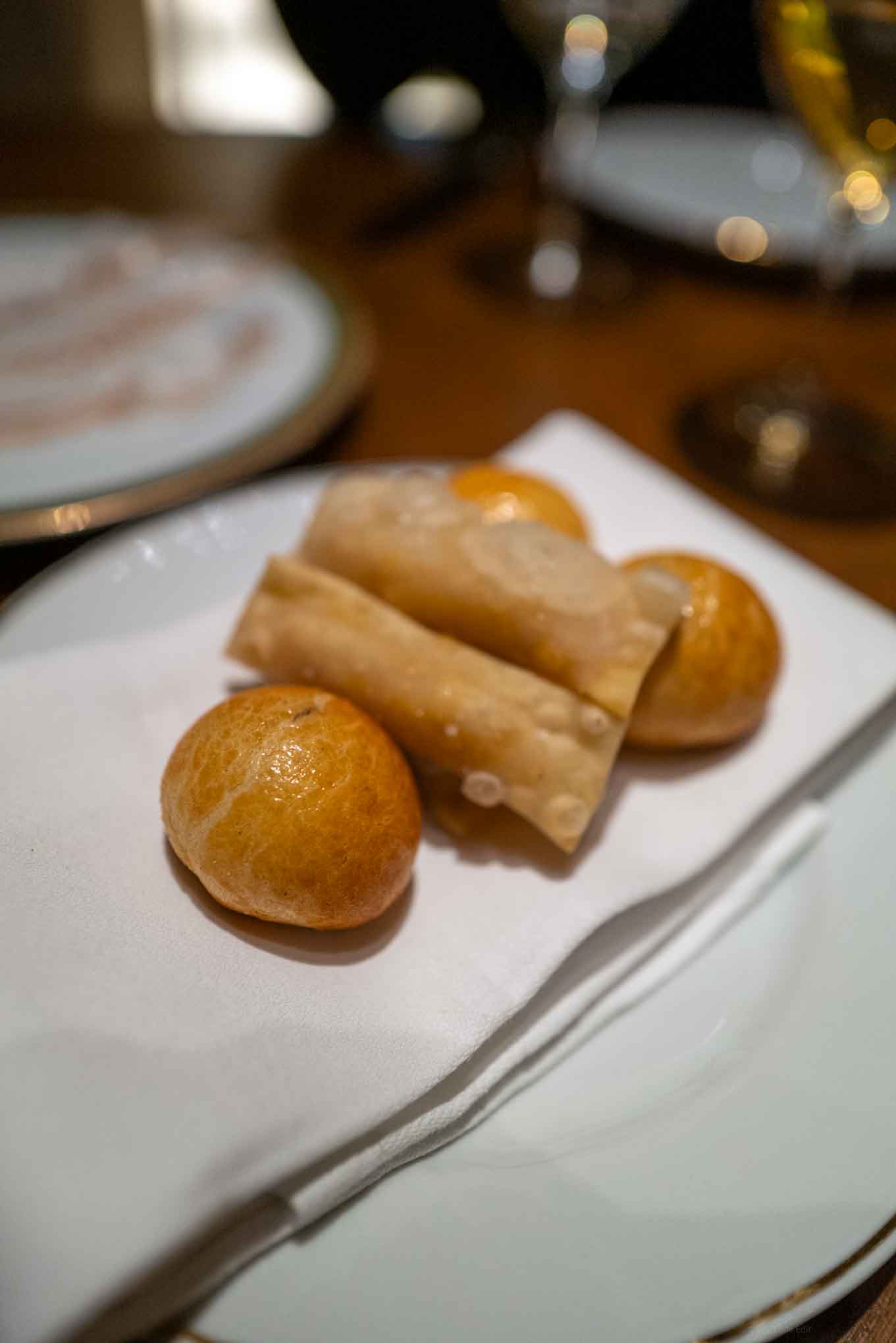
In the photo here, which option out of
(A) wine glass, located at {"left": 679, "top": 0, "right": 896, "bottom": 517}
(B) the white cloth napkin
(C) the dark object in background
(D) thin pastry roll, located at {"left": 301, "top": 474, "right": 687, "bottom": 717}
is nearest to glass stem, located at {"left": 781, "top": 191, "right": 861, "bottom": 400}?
(A) wine glass, located at {"left": 679, "top": 0, "right": 896, "bottom": 517}

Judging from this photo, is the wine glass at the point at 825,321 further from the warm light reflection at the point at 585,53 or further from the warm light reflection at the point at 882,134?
the warm light reflection at the point at 585,53

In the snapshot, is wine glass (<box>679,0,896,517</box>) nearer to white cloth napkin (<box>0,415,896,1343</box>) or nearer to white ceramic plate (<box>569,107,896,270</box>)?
white ceramic plate (<box>569,107,896,270</box>)

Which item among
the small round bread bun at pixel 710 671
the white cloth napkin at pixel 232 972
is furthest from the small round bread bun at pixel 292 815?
the small round bread bun at pixel 710 671

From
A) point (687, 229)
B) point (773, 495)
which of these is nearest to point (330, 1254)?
point (773, 495)

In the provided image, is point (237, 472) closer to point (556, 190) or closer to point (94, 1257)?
point (94, 1257)

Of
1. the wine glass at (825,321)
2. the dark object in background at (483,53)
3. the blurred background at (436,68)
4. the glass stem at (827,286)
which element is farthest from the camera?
the dark object in background at (483,53)
